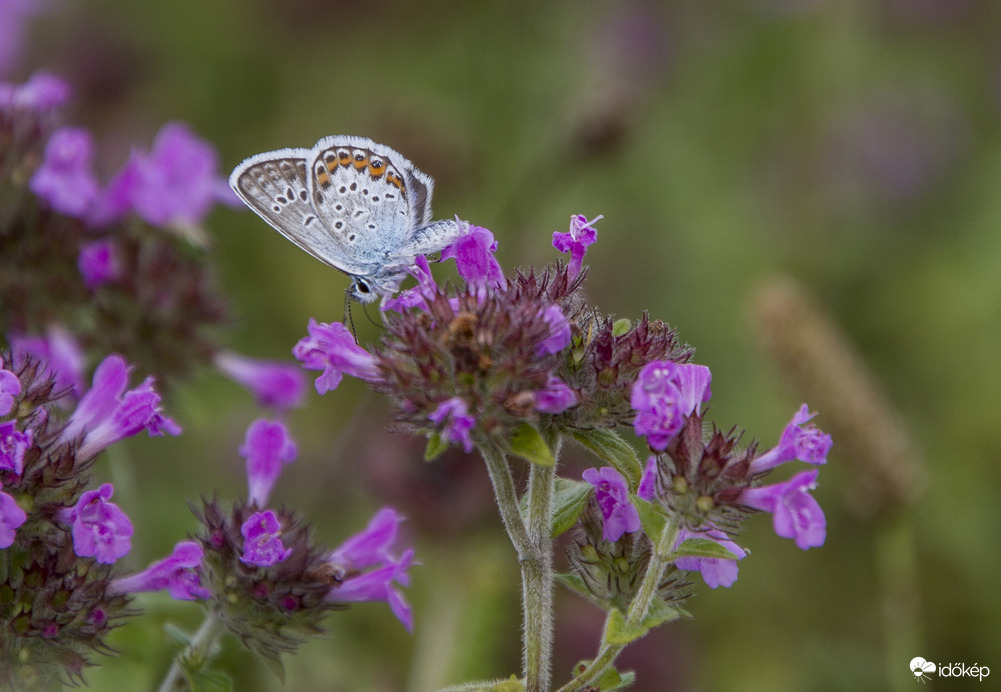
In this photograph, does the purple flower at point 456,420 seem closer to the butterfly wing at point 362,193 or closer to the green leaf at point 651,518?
the green leaf at point 651,518

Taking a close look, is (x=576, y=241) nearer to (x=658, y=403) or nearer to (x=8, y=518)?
(x=658, y=403)

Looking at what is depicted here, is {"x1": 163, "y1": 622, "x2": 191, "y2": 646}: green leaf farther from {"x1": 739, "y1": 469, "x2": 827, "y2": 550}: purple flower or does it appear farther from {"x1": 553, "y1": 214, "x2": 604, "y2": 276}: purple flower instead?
{"x1": 739, "y1": 469, "x2": 827, "y2": 550}: purple flower

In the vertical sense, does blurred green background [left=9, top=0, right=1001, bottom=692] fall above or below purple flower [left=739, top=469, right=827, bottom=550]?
above

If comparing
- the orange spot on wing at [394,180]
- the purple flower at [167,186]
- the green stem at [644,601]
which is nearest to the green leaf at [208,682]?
the green stem at [644,601]

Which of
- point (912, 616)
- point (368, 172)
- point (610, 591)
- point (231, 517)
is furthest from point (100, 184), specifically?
point (912, 616)

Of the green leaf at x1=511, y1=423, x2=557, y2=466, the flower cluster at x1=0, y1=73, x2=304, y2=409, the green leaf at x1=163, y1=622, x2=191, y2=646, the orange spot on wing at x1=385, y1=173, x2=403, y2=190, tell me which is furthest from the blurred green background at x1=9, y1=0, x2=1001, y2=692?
the green leaf at x1=511, y1=423, x2=557, y2=466
